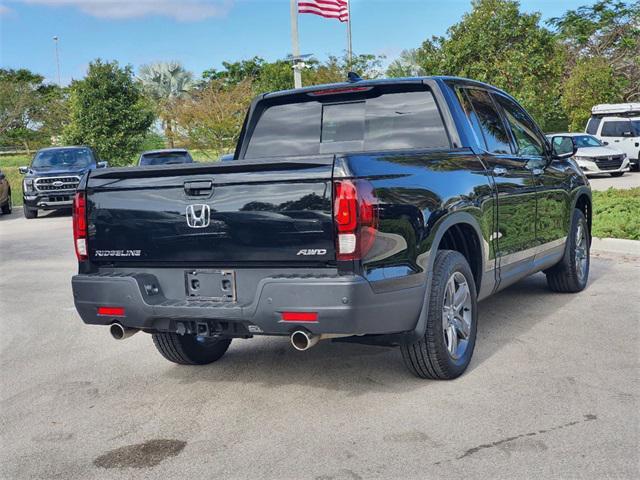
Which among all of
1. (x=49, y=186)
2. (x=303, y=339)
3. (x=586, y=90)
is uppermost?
(x=586, y=90)

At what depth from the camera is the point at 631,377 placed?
5031mm

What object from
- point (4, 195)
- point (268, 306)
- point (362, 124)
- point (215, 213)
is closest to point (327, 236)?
point (268, 306)

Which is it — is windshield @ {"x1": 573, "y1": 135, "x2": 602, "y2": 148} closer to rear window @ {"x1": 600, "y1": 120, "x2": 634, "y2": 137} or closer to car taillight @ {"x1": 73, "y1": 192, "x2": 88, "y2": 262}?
rear window @ {"x1": 600, "y1": 120, "x2": 634, "y2": 137}

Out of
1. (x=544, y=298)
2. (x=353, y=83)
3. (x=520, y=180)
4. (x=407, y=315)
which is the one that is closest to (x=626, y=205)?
(x=544, y=298)

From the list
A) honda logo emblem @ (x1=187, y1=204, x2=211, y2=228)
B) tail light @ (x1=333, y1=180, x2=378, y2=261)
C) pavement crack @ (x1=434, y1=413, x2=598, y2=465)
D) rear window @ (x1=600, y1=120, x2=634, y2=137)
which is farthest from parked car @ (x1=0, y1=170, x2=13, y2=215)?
pavement crack @ (x1=434, y1=413, x2=598, y2=465)

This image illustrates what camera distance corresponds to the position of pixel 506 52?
32.8 m

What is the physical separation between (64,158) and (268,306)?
18.9m

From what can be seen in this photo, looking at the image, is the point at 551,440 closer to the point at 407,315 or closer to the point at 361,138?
the point at 407,315

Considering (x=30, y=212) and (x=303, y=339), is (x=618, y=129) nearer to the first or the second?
(x=30, y=212)

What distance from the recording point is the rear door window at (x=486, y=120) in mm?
5961

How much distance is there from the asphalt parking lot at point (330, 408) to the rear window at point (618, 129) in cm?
2109

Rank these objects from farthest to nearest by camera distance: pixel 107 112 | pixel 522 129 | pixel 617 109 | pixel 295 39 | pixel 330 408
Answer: pixel 107 112 → pixel 617 109 → pixel 295 39 → pixel 522 129 → pixel 330 408

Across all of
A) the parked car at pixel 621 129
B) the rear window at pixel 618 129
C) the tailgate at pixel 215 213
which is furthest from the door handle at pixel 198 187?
the rear window at pixel 618 129

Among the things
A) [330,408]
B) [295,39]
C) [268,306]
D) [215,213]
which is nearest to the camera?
[268,306]
